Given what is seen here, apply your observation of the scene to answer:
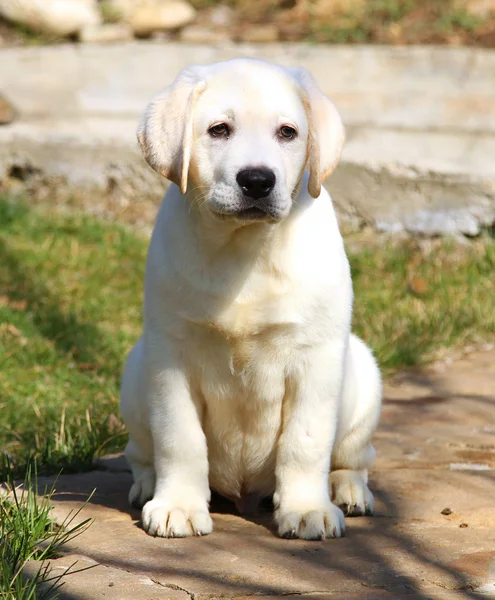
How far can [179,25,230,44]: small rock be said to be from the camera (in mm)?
8930

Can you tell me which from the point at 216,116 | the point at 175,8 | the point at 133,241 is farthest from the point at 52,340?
the point at 175,8

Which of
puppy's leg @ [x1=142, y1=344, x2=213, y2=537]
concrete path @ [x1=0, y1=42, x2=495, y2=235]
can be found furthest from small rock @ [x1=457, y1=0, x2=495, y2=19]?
puppy's leg @ [x1=142, y1=344, x2=213, y2=537]

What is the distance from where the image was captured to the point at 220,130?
3.18 m

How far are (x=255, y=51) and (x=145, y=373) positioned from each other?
18.1 ft

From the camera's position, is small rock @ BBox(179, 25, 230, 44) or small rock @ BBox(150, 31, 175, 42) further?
small rock @ BBox(150, 31, 175, 42)

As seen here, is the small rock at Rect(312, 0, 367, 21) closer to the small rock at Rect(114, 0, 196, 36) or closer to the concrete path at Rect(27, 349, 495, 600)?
the small rock at Rect(114, 0, 196, 36)

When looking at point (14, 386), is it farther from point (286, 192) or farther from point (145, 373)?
point (286, 192)

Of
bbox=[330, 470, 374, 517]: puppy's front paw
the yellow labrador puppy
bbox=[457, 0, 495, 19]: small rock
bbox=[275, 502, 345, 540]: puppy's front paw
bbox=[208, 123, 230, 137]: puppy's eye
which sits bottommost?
bbox=[330, 470, 374, 517]: puppy's front paw

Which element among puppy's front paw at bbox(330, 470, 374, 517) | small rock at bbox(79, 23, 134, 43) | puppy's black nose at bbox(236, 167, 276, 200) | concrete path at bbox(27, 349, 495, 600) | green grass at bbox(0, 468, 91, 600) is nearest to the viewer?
green grass at bbox(0, 468, 91, 600)

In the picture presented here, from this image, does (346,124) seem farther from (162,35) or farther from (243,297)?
(243,297)

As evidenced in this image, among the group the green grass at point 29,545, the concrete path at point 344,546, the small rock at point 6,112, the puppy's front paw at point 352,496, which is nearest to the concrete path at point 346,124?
the small rock at point 6,112

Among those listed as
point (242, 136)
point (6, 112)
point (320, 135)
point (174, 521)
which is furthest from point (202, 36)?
point (174, 521)

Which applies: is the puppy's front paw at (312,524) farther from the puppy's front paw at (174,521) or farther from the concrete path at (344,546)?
the puppy's front paw at (174,521)

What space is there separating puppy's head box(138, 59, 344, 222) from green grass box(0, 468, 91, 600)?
1077mm
